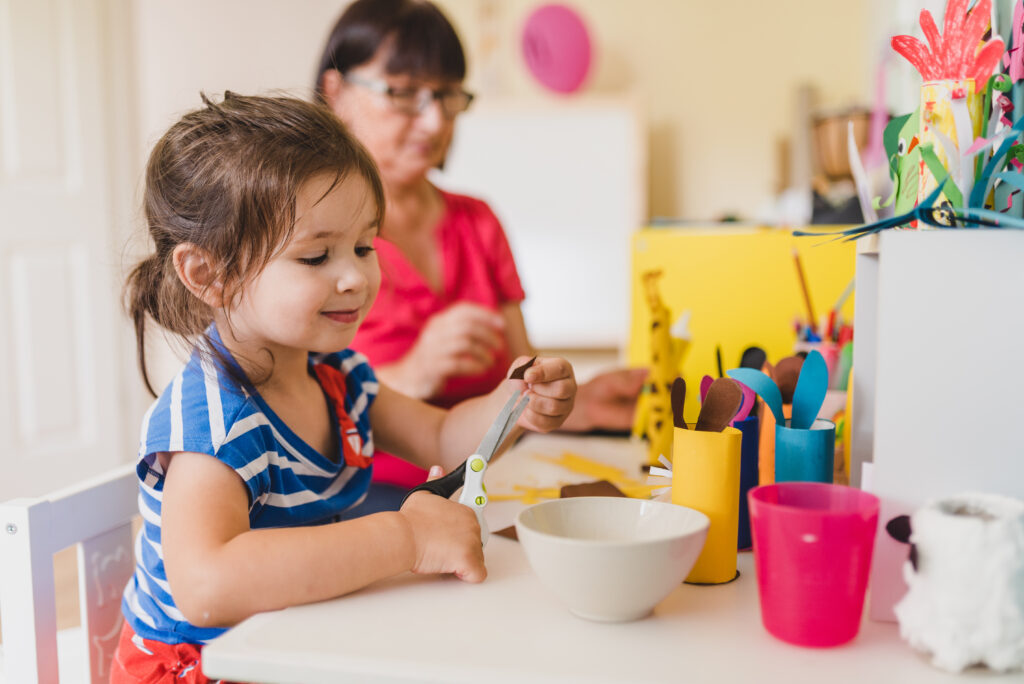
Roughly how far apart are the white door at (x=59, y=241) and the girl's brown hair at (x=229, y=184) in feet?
7.00

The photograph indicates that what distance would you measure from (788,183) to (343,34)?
8.59 feet

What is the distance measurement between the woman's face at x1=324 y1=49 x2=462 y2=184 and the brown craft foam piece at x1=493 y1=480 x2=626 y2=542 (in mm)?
637

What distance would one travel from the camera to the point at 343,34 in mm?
1239

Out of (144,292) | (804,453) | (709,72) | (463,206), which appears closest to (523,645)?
(804,453)

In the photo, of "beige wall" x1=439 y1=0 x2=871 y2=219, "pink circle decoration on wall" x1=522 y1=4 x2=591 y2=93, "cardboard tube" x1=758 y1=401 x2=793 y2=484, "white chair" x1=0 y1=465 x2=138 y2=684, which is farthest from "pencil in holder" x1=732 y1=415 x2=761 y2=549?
"beige wall" x1=439 y1=0 x2=871 y2=219

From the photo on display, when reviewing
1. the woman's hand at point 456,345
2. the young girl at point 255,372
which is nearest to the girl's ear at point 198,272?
the young girl at point 255,372

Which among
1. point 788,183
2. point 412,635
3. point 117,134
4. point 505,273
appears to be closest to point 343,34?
point 505,273

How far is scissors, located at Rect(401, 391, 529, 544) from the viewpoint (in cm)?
67

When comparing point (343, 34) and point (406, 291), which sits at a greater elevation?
point (343, 34)

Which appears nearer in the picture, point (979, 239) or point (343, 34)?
point (979, 239)

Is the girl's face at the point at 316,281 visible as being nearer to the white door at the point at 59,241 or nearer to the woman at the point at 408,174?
the woman at the point at 408,174

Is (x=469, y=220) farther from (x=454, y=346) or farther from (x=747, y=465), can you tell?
(x=747, y=465)

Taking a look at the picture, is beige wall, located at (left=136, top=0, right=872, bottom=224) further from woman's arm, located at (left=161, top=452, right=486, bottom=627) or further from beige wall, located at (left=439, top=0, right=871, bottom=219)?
woman's arm, located at (left=161, top=452, right=486, bottom=627)

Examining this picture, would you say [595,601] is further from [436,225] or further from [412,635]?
[436,225]
